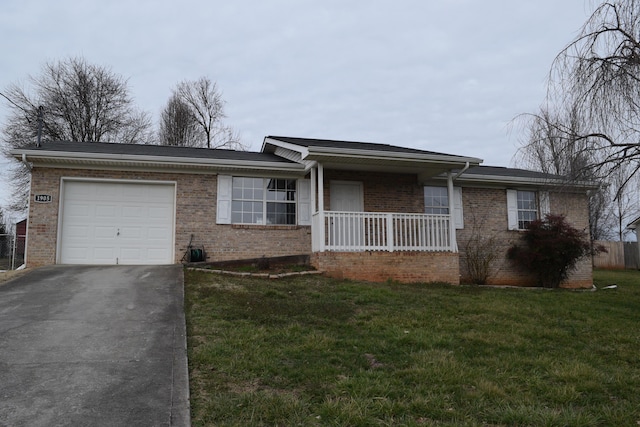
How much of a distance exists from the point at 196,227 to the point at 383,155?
16.3 ft

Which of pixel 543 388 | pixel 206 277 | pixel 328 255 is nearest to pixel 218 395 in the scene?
pixel 543 388

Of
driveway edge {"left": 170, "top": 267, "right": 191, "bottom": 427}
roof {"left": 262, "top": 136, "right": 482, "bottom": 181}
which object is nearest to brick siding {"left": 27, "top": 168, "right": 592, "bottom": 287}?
roof {"left": 262, "top": 136, "right": 482, "bottom": 181}

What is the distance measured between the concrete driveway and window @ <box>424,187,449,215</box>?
7890 millimetres

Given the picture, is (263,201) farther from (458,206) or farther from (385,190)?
(458,206)

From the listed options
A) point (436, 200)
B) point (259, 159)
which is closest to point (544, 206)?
point (436, 200)

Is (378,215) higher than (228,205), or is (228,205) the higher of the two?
(228,205)

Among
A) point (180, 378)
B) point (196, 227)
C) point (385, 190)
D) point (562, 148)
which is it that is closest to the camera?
point (180, 378)

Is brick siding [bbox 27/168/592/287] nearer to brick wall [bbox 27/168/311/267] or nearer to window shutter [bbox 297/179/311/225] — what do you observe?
brick wall [bbox 27/168/311/267]

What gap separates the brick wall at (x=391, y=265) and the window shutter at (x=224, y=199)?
2.46 m

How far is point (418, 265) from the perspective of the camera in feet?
36.4

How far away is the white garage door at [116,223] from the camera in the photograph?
10758mm

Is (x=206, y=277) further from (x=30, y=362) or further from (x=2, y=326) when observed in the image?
(x=30, y=362)

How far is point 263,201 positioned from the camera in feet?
39.3

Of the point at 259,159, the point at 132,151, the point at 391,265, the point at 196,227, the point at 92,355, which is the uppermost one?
the point at 132,151
